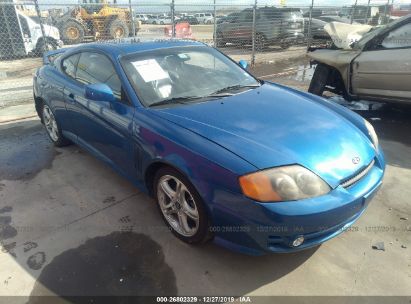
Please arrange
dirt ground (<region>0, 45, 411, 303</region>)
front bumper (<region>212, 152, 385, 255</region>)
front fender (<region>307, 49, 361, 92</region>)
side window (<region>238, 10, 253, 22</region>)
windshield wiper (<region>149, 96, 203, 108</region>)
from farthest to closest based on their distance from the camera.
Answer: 1. side window (<region>238, 10, 253, 22</region>)
2. front fender (<region>307, 49, 361, 92</region>)
3. windshield wiper (<region>149, 96, 203, 108</region>)
4. dirt ground (<region>0, 45, 411, 303</region>)
5. front bumper (<region>212, 152, 385, 255</region>)

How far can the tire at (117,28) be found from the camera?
13742 mm

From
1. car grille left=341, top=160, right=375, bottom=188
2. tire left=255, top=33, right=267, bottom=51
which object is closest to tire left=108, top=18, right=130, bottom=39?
tire left=255, top=33, right=267, bottom=51

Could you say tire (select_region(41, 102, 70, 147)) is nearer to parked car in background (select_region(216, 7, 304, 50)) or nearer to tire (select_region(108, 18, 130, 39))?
parked car in background (select_region(216, 7, 304, 50))

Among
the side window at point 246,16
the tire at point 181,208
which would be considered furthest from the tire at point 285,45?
the tire at point 181,208

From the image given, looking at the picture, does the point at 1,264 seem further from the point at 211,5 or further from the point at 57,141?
the point at 211,5

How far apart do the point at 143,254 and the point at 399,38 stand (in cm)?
470

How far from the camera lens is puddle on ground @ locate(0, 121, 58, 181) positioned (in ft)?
13.3

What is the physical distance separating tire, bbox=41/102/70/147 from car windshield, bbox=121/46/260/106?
1869mm

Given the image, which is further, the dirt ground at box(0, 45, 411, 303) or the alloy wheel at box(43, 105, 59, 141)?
the alloy wheel at box(43, 105, 59, 141)

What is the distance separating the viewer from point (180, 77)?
3148 millimetres

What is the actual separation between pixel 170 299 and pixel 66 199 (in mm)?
1707

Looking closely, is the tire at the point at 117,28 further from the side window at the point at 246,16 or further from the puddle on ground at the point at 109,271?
the puddle on ground at the point at 109,271

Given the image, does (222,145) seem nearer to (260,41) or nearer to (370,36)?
(370,36)

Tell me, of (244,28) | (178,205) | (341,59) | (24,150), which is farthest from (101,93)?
(244,28)
